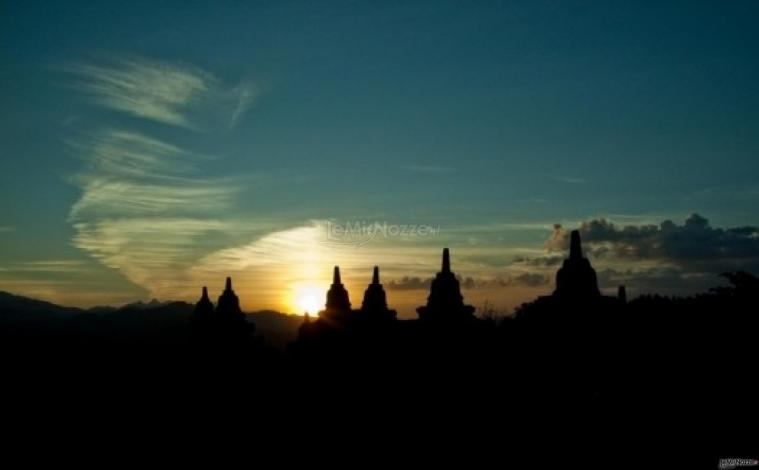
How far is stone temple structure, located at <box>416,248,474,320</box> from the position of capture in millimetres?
21516

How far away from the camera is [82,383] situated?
4084 cm

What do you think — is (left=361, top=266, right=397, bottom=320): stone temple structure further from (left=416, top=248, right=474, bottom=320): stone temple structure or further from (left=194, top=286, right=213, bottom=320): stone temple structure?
(left=194, top=286, right=213, bottom=320): stone temple structure

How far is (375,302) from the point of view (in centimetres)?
2336

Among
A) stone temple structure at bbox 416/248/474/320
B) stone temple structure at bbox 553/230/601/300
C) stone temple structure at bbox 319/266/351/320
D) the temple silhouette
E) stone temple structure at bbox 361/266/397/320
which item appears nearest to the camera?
stone temple structure at bbox 553/230/601/300

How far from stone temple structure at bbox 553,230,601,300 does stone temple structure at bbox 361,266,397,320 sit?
21.6 ft

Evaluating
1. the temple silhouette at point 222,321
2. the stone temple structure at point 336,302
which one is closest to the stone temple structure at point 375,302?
the stone temple structure at point 336,302

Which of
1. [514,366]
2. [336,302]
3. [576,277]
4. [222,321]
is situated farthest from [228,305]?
[576,277]

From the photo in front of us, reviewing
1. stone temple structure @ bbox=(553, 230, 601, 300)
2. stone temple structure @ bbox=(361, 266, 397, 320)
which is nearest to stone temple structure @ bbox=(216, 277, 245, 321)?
stone temple structure @ bbox=(361, 266, 397, 320)

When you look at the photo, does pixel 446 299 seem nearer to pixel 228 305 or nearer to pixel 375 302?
pixel 375 302

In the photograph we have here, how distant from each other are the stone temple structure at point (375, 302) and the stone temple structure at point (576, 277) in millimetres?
6576

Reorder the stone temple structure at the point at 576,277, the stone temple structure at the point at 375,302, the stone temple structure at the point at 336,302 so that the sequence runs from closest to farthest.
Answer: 1. the stone temple structure at the point at 576,277
2. the stone temple structure at the point at 375,302
3. the stone temple structure at the point at 336,302

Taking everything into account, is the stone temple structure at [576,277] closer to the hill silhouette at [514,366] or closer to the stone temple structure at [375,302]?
the hill silhouette at [514,366]

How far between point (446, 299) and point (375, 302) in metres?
2.91

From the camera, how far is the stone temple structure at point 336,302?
2502 cm
